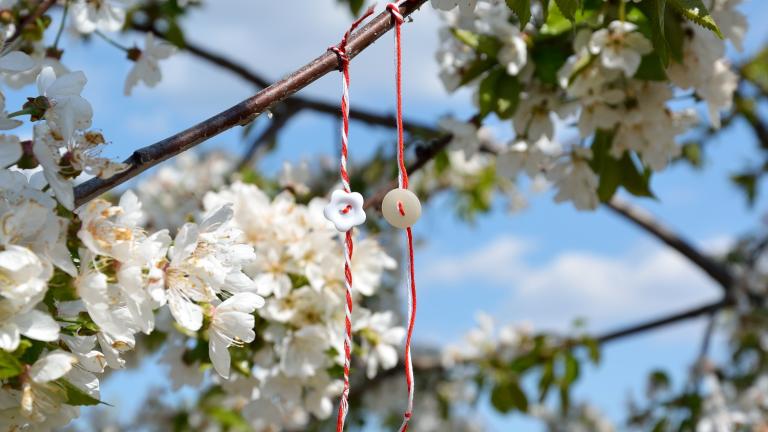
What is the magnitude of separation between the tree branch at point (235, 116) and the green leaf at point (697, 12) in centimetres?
35

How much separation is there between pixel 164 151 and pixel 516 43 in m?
0.76

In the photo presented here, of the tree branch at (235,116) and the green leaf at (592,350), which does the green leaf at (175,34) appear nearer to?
the tree branch at (235,116)

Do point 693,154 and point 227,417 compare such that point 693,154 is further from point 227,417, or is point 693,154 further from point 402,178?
point 402,178

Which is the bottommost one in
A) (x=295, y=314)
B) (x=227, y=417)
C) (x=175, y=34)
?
(x=227, y=417)

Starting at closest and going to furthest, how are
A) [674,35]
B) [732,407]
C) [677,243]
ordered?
1. [674,35]
2. [732,407]
3. [677,243]

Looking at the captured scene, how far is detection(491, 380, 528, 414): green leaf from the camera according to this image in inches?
96.3

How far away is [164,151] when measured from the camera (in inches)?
36.2

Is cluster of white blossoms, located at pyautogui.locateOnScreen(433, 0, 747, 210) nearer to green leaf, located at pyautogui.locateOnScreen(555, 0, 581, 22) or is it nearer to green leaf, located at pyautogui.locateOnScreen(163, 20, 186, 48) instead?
green leaf, located at pyautogui.locateOnScreen(555, 0, 581, 22)

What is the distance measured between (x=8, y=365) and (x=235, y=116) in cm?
36

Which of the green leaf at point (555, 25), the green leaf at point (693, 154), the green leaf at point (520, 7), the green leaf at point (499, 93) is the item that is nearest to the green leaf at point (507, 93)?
the green leaf at point (499, 93)

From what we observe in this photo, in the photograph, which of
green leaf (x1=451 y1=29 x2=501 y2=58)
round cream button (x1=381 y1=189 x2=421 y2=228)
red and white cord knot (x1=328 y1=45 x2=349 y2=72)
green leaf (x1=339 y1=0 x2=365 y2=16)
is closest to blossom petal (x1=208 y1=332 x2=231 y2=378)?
round cream button (x1=381 y1=189 x2=421 y2=228)

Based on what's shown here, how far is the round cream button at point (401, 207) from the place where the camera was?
1017 millimetres

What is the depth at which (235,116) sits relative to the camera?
950mm

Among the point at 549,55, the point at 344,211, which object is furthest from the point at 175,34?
the point at 344,211
